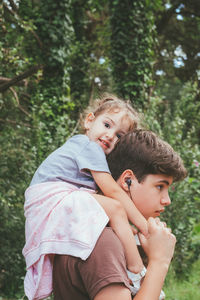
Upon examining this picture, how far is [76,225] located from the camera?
1.24 meters

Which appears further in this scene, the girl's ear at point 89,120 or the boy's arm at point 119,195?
the girl's ear at point 89,120

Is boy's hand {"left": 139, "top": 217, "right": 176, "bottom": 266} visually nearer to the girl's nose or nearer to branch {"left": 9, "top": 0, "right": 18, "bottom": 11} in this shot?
the girl's nose

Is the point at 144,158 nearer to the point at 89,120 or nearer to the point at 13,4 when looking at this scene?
the point at 89,120

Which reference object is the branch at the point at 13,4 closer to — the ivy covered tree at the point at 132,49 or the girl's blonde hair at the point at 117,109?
the ivy covered tree at the point at 132,49

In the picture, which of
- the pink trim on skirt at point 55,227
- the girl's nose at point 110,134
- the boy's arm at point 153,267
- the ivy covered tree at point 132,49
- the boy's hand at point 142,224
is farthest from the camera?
the ivy covered tree at point 132,49

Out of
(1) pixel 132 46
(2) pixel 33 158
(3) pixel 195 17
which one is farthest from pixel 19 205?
(3) pixel 195 17

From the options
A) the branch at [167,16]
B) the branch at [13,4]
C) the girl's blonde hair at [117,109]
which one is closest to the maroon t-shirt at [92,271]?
the girl's blonde hair at [117,109]

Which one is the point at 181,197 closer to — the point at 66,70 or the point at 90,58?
the point at 66,70

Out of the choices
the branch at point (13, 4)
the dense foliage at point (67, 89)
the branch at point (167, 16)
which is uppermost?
the branch at point (167, 16)

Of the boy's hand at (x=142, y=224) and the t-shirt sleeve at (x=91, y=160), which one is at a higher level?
the t-shirt sleeve at (x=91, y=160)

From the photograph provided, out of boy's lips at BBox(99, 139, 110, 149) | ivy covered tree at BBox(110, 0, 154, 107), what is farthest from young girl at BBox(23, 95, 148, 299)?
ivy covered tree at BBox(110, 0, 154, 107)

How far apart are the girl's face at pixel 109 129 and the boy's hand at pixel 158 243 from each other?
52 cm

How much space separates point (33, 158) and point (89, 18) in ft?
24.7

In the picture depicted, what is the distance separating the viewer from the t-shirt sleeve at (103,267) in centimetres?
108
